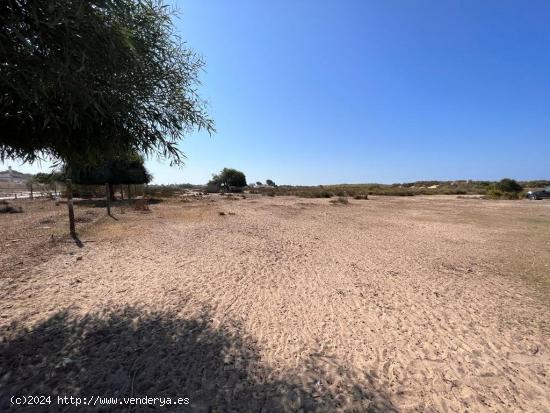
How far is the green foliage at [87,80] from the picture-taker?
3.28 meters

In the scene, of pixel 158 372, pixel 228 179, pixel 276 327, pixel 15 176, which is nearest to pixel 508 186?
A: pixel 228 179

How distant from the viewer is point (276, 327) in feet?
17.1

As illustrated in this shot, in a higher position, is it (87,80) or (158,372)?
(87,80)

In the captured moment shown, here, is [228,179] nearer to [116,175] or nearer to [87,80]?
[116,175]

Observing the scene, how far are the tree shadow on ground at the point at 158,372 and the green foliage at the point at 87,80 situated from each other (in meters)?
2.92

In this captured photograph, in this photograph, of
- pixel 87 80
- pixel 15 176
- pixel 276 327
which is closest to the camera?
pixel 87 80

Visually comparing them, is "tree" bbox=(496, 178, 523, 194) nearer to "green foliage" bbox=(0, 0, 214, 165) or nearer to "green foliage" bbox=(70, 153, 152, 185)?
"green foliage" bbox=(70, 153, 152, 185)

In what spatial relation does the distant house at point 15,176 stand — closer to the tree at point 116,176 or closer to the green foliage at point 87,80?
the green foliage at point 87,80

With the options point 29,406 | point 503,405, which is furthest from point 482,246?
point 29,406

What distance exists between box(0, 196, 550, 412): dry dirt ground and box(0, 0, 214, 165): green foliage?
9.14 feet

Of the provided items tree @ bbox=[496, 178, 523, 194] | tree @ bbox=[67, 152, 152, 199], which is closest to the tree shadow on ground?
tree @ bbox=[67, 152, 152, 199]

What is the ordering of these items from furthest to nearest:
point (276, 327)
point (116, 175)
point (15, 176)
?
1. point (15, 176)
2. point (116, 175)
3. point (276, 327)

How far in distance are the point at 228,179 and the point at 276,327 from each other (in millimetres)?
68193

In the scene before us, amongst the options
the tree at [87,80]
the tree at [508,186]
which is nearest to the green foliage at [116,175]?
the tree at [87,80]
